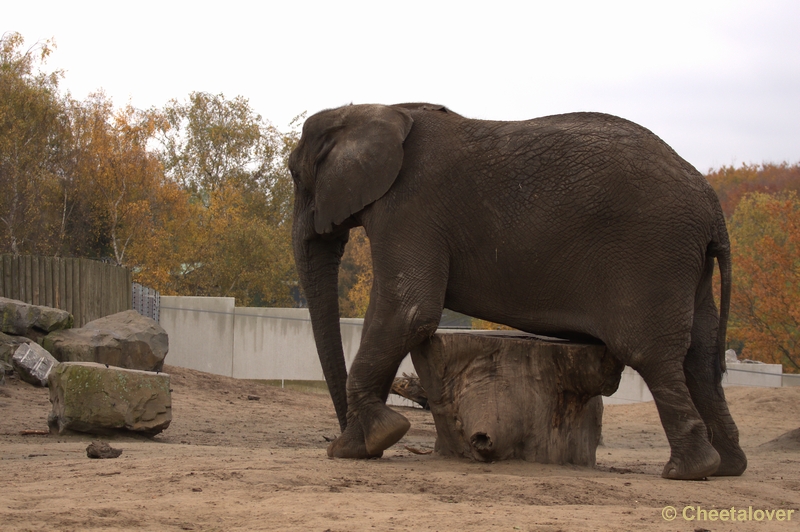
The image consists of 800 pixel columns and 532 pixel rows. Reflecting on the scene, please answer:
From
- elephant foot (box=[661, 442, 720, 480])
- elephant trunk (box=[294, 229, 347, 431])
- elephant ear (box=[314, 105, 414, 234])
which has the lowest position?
elephant foot (box=[661, 442, 720, 480])

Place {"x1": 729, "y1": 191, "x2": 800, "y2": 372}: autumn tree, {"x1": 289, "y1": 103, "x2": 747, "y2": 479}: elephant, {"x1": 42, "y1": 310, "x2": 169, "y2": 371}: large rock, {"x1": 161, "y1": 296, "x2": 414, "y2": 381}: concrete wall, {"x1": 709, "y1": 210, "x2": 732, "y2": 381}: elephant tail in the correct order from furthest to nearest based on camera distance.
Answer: {"x1": 729, "y1": 191, "x2": 800, "y2": 372}: autumn tree, {"x1": 161, "y1": 296, "x2": 414, "y2": 381}: concrete wall, {"x1": 42, "y1": 310, "x2": 169, "y2": 371}: large rock, {"x1": 709, "y1": 210, "x2": 732, "y2": 381}: elephant tail, {"x1": 289, "y1": 103, "x2": 747, "y2": 479}: elephant

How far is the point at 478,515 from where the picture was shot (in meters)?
4.56

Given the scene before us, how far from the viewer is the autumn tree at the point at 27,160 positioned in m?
32.0

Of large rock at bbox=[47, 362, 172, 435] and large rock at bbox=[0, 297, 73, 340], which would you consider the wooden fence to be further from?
large rock at bbox=[47, 362, 172, 435]

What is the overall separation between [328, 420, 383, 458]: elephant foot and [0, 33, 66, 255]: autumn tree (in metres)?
26.1

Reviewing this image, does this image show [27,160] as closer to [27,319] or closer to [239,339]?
[239,339]

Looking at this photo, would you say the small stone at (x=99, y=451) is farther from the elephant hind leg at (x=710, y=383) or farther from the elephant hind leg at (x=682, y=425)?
the elephant hind leg at (x=710, y=383)

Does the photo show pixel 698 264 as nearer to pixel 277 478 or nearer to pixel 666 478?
pixel 666 478

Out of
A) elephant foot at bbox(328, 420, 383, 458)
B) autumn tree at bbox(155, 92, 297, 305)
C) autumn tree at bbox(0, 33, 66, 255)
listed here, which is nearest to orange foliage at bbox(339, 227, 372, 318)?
autumn tree at bbox(155, 92, 297, 305)

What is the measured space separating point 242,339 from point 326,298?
16235 millimetres

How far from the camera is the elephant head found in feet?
22.6

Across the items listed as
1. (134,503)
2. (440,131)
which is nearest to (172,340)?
(440,131)

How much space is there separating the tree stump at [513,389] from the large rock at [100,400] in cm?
349

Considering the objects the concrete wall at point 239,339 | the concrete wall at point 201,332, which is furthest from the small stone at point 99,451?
the concrete wall at point 201,332
